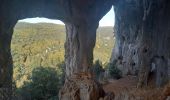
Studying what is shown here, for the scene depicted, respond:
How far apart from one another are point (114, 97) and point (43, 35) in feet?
112

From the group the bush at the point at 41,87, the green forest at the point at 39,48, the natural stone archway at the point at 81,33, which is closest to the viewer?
the bush at the point at 41,87

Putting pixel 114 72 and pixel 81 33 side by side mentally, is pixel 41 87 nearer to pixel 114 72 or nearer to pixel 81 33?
pixel 81 33

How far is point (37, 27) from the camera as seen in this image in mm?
47688

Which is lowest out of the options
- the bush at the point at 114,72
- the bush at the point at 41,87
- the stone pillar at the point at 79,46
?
the bush at the point at 41,87

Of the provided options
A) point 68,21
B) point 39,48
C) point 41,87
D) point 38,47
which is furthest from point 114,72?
point 38,47

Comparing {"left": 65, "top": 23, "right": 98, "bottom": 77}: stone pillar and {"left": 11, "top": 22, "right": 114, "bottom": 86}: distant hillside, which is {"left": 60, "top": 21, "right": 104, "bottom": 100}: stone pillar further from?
{"left": 11, "top": 22, "right": 114, "bottom": 86}: distant hillside

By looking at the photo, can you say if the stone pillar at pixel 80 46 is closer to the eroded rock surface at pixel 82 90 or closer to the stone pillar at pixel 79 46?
the stone pillar at pixel 79 46

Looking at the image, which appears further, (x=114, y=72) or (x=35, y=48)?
(x=35, y=48)

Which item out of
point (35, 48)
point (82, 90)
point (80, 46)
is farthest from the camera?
point (35, 48)

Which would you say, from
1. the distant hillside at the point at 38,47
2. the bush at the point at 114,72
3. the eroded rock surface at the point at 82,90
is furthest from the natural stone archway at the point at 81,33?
the distant hillside at the point at 38,47

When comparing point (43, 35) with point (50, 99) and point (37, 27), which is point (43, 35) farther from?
point (50, 99)

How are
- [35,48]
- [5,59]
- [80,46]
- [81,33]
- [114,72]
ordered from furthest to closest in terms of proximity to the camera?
[35,48]
[114,72]
[80,46]
[81,33]
[5,59]

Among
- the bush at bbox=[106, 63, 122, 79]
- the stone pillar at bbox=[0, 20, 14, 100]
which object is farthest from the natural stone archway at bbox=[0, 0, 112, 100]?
the bush at bbox=[106, 63, 122, 79]

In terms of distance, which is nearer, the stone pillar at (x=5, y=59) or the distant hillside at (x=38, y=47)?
the stone pillar at (x=5, y=59)
